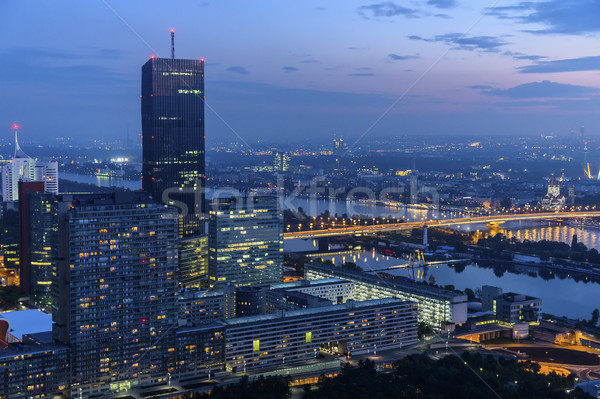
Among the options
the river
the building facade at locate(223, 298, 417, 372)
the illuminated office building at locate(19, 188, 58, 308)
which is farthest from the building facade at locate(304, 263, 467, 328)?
the illuminated office building at locate(19, 188, 58, 308)

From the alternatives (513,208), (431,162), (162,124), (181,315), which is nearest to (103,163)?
(431,162)

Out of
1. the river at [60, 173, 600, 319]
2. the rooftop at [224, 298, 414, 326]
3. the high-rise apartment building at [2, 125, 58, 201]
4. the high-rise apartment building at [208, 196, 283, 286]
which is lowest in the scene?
the river at [60, 173, 600, 319]

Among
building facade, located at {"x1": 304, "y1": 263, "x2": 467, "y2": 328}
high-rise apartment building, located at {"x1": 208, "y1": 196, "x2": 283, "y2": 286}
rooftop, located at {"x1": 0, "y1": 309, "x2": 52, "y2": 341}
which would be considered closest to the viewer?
rooftop, located at {"x1": 0, "y1": 309, "x2": 52, "y2": 341}

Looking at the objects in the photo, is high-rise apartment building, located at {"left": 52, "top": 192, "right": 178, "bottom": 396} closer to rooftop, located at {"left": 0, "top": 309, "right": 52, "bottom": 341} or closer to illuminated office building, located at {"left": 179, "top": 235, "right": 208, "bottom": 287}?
rooftop, located at {"left": 0, "top": 309, "right": 52, "bottom": 341}

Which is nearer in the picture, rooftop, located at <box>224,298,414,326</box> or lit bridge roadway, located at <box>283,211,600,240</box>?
rooftop, located at <box>224,298,414,326</box>

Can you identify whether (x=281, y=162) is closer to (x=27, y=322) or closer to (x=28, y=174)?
(x=28, y=174)

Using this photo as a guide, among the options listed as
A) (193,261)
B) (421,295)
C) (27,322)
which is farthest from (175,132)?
(421,295)
